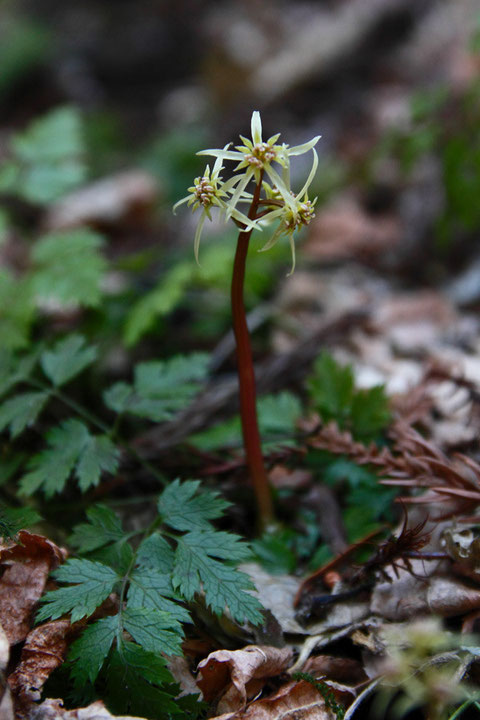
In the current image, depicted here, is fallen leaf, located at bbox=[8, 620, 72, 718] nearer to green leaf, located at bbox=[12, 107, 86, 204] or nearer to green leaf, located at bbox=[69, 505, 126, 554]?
green leaf, located at bbox=[69, 505, 126, 554]

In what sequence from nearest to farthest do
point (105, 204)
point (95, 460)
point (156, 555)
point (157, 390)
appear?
point (156, 555)
point (95, 460)
point (157, 390)
point (105, 204)

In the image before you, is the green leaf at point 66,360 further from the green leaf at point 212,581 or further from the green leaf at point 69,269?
the green leaf at point 212,581

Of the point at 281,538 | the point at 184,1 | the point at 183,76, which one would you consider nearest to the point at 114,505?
the point at 281,538

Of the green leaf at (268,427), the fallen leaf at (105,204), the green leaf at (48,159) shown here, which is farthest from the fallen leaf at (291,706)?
the fallen leaf at (105,204)

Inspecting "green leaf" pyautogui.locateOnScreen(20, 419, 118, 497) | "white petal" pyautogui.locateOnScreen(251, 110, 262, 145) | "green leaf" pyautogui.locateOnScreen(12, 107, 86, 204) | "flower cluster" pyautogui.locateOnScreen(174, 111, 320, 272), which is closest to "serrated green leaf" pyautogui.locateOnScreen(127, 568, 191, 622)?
"green leaf" pyautogui.locateOnScreen(20, 419, 118, 497)

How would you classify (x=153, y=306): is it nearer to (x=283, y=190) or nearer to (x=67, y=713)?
(x=283, y=190)

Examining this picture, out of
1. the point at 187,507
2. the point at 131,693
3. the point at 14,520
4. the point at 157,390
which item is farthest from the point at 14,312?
the point at 131,693

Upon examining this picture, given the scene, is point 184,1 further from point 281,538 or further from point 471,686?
point 471,686

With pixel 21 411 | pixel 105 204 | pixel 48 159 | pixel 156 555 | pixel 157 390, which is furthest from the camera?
pixel 105 204
